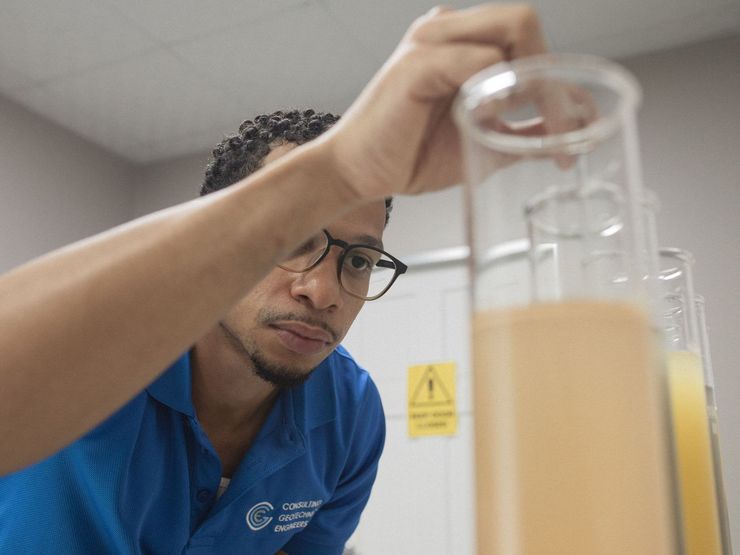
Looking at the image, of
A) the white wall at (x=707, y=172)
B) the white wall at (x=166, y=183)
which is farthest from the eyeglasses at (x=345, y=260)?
the white wall at (x=166, y=183)

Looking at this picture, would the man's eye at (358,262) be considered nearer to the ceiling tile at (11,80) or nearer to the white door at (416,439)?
the white door at (416,439)

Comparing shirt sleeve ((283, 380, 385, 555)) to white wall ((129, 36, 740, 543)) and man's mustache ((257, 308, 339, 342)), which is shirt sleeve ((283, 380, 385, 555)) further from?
white wall ((129, 36, 740, 543))

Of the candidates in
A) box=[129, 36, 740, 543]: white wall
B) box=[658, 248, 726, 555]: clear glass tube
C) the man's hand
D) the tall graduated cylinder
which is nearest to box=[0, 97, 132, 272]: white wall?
box=[129, 36, 740, 543]: white wall

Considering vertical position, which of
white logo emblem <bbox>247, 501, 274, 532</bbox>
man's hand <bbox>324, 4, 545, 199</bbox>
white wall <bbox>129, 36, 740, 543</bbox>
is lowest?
white logo emblem <bbox>247, 501, 274, 532</bbox>

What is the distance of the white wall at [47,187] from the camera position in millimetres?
2873

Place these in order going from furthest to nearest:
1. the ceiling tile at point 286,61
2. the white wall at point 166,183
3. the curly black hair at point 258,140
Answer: the white wall at point 166,183, the ceiling tile at point 286,61, the curly black hair at point 258,140

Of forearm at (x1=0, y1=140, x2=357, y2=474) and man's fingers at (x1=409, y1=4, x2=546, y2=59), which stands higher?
man's fingers at (x1=409, y1=4, x2=546, y2=59)

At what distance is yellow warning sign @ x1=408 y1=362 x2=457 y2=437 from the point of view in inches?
104

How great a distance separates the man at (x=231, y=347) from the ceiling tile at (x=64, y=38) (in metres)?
1.28

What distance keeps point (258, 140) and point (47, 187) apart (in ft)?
6.82

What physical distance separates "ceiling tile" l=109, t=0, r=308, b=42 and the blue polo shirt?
1.37 m

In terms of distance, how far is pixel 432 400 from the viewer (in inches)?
106

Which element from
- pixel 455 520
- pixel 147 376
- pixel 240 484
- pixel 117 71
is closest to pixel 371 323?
pixel 455 520

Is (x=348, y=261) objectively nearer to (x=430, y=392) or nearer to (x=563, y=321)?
(x=563, y=321)
